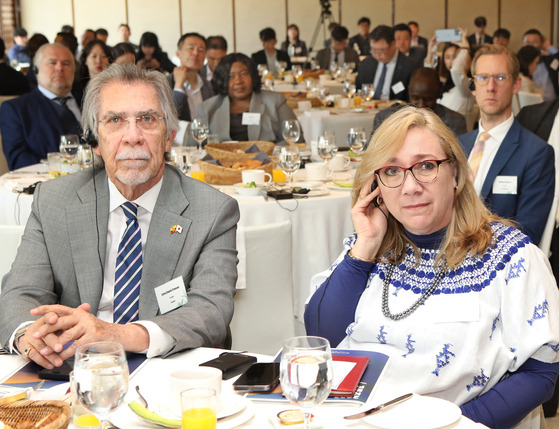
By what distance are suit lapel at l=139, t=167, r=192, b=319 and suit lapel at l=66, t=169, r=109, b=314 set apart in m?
0.14

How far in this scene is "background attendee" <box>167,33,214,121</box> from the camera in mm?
7055

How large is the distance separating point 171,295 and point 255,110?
3.88 m

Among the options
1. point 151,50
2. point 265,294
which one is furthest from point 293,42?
point 265,294

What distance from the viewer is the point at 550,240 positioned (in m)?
3.96

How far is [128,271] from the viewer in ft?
7.61

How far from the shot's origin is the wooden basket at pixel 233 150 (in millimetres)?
4393

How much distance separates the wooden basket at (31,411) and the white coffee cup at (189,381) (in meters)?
0.20

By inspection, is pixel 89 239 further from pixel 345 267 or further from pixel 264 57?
pixel 264 57

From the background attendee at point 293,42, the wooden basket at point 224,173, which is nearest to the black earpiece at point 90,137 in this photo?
the wooden basket at point 224,173

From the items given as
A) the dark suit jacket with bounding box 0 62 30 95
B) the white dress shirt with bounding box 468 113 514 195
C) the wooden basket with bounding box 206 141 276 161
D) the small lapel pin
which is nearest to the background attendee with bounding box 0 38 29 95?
the dark suit jacket with bounding box 0 62 30 95

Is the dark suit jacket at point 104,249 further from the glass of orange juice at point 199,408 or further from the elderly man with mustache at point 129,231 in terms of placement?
the glass of orange juice at point 199,408

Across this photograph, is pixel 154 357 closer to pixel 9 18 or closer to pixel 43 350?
pixel 43 350

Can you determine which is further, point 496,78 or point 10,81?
point 10,81

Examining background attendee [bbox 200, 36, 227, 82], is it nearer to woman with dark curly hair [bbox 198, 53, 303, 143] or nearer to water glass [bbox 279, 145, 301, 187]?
woman with dark curly hair [bbox 198, 53, 303, 143]
